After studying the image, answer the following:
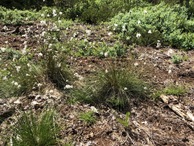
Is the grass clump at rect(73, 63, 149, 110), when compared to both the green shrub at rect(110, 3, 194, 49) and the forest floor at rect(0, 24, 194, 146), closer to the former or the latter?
the forest floor at rect(0, 24, 194, 146)

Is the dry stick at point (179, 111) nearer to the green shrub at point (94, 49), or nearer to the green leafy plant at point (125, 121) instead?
the green leafy plant at point (125, 121)

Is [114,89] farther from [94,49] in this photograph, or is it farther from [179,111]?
[94,49]

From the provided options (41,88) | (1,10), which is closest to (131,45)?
(41,88)

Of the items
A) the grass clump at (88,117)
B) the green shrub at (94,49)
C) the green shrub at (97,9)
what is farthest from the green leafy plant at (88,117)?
the green shrub at (97,9)

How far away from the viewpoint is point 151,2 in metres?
13.3

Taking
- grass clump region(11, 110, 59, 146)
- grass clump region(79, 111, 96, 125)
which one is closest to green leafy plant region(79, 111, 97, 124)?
grass clump region(79, 111, 96, 125)

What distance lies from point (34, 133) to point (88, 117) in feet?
3.29

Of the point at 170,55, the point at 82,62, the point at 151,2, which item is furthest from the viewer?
the point at 151,2

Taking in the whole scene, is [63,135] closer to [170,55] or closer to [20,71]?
[20,71]

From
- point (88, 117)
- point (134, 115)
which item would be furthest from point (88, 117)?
point (134, 115)

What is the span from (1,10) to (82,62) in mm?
4570

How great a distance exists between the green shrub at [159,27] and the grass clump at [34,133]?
403 cm

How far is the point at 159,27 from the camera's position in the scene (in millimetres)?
9570

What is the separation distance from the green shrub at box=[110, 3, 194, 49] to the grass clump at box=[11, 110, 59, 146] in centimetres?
403
